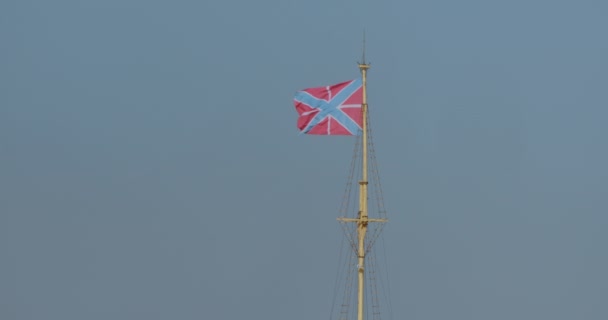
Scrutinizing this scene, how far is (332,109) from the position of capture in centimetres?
2738

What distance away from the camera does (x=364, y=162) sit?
1039 inches

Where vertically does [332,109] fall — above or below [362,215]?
above

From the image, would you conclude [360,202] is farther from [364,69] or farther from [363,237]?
[364,69]

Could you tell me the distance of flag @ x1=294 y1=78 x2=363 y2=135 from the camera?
88.8 feet

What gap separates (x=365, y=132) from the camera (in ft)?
87.4

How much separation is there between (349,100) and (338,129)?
65 centimetres

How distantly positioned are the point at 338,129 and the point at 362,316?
155 inches

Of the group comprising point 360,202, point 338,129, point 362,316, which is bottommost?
point 362,316

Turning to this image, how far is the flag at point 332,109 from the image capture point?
27.1m

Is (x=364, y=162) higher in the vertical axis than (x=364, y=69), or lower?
lower

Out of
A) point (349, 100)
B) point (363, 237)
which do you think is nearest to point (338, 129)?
point (349, 100)

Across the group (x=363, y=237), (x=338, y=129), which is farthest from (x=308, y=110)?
(x=363, y=237)

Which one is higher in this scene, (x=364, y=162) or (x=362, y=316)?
(x=364, y=162)

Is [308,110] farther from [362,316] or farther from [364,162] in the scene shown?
[362,316]
